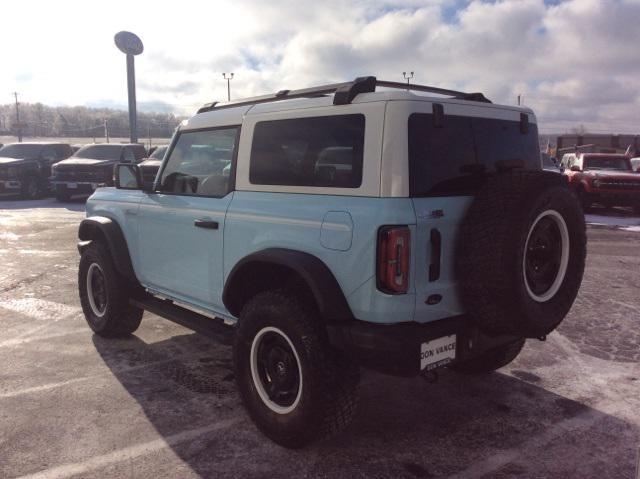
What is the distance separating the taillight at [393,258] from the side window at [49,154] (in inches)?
773

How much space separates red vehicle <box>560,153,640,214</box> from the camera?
14195 mm

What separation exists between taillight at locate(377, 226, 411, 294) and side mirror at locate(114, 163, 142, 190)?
2.68 metres

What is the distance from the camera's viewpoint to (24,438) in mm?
3234

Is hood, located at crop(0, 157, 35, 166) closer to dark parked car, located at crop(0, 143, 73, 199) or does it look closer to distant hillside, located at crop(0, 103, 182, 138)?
dark parked car, located at crop(0, 143, 73, 199)

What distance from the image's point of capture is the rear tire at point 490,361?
405 cm

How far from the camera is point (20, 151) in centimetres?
1936

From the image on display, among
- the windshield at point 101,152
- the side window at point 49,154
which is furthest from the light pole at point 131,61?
the windshield at point 101,152

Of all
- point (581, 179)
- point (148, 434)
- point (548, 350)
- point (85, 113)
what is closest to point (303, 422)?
point (148, 434)

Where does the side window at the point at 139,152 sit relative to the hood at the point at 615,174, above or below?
above

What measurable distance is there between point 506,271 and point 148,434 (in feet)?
7.70

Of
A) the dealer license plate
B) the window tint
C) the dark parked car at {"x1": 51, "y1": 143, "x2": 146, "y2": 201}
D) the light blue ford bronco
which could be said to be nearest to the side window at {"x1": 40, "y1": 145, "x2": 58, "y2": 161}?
the dark parked car at {"x1": 51, "y1": 143, "x2": 146, "y2": 201}

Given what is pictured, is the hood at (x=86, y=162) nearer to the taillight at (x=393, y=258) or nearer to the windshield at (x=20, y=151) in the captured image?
the windshield at (x=20, y=151)

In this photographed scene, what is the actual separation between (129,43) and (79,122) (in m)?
90.4

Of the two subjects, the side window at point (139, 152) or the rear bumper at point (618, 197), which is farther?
the side window at point (139, 152)
